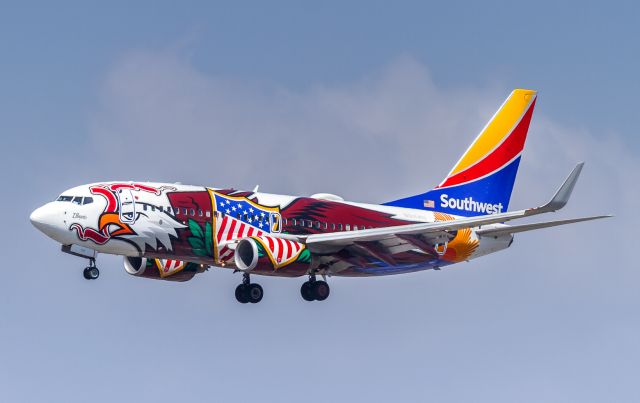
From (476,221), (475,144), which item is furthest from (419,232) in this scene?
(475,144)

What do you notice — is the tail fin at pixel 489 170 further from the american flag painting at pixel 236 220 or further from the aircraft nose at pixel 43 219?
the aircraft nose at pixel 43 219

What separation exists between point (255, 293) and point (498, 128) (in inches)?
777

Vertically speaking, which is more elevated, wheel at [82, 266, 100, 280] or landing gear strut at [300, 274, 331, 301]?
landing gear strut at [300, 274, 331, 301]

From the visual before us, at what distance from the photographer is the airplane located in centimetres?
6044

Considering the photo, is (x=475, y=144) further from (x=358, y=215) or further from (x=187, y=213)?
(x=187, y=213)

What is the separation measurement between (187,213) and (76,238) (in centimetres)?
545

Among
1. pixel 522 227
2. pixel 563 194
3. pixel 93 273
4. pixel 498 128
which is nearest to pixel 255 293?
pixel 93 273

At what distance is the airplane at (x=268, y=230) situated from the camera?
60438mm

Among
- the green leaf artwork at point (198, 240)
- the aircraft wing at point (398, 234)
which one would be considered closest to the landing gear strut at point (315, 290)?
the aircraft wing at point (398, 234)

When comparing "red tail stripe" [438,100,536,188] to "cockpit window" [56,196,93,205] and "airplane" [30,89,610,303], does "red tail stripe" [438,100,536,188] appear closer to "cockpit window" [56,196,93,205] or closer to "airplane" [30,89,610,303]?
"airplane" [30,89,610,303]

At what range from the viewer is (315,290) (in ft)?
215

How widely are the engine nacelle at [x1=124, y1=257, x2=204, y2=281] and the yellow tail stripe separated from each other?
16900 mm

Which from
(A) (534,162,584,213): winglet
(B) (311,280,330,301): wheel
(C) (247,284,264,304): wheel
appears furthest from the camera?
(C) (247,284,264,304): wheel

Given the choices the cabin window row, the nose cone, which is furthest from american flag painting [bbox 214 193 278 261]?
the nose cone
